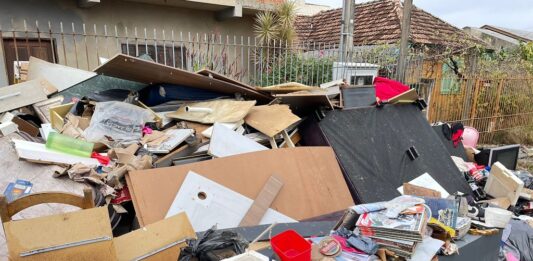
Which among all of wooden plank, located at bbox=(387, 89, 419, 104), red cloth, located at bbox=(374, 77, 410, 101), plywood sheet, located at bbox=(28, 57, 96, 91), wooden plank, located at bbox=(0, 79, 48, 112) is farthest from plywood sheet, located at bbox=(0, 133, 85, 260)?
red cloth, located at bbox=(374, 77, 410, 101)

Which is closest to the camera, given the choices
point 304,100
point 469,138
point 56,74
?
point 304,100

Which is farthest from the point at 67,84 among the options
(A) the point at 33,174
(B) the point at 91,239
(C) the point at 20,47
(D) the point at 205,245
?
(D) the point at 205,245

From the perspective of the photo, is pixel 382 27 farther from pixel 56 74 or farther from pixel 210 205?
pixel 210 205

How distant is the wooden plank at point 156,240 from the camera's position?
171 centimetres

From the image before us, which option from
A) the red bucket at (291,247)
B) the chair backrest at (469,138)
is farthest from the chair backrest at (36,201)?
the chair backrest at (469,138)

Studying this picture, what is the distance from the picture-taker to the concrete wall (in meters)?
5.36

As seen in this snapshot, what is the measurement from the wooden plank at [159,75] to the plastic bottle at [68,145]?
28.0 inches

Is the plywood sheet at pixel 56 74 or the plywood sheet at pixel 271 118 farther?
the plywood sheet at pixel 56 74

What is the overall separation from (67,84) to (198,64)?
1891 mm

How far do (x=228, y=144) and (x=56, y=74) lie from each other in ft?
7.60

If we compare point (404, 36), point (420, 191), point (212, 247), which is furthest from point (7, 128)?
point (404, 36)

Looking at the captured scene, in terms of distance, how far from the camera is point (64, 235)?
1.50 metres

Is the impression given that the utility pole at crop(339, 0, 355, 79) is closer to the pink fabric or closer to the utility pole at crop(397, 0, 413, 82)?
the utility pole at crop(397, 0, 413, 82)

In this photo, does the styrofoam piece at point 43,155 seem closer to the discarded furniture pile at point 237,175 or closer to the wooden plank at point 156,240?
the discarded furniture pile at point 237,175
